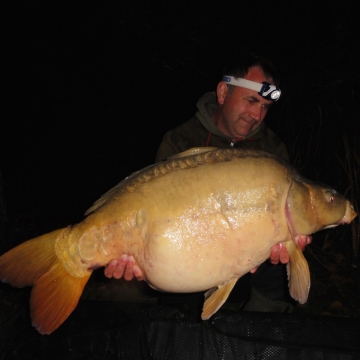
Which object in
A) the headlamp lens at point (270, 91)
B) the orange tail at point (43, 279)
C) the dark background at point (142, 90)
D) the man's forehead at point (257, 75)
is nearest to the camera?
the orange tail at point (43, 279)

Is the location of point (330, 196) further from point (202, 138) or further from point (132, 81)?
point (132, 81)

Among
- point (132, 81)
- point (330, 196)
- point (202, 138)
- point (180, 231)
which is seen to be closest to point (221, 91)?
point (202, 138)

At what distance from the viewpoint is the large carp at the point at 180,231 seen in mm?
1280

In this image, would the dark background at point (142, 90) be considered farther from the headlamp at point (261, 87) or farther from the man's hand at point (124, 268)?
the man's hand at point (124, 268)

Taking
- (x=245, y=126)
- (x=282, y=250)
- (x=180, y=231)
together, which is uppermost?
(x=245, y=126)

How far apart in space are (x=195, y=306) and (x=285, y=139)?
209 cm

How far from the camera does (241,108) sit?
1970 mm

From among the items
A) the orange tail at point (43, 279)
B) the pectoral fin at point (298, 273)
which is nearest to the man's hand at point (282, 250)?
the pectoral fin at point (298, 273)

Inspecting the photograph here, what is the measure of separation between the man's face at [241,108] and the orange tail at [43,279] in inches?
43.9

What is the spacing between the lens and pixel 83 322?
168 centimetres

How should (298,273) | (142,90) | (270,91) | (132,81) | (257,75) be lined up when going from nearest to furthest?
(298,273), (270,91), (257,75), (132,81), (142,90)

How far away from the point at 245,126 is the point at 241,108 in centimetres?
12

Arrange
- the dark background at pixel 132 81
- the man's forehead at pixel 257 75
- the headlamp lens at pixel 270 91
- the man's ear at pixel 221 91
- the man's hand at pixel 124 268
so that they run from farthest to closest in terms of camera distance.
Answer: the dark background at pixel 132 81 < the man's ear at pixel 221 91 < the man's forehead at pixel 257 75 < the headlamp lens at pixel 270 91 < the man's hand at pixel 124 268

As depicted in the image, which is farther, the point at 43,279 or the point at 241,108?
the point at 241,108
